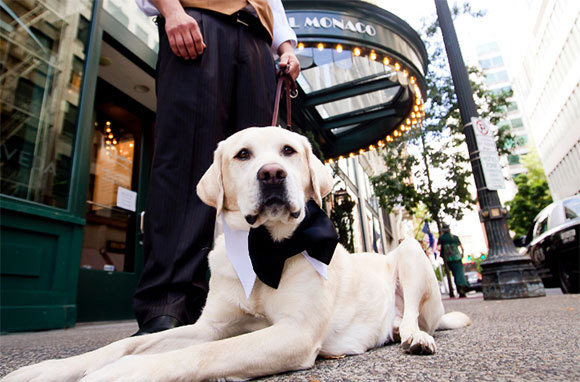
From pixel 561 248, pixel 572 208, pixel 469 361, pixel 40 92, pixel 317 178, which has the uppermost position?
pixel 40 92

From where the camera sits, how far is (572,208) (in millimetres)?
6984

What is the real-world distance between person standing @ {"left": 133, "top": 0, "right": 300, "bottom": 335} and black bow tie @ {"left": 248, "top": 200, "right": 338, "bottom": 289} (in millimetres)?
764

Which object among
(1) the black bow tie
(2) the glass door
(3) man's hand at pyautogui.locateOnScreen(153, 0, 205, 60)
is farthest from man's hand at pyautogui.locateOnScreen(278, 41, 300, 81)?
(2) the glass door

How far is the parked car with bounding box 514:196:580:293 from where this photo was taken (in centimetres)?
609

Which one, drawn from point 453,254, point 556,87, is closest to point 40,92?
point 453,254

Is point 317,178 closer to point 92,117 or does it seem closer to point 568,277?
point 92,117

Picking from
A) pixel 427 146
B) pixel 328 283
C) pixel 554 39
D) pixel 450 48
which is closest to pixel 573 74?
pixel 554 39

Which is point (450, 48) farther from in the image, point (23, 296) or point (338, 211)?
point (23, 296)

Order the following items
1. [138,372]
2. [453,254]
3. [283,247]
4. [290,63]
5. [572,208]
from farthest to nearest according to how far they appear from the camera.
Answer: [453,254]
[572,208]
[290,63]
[283,247]
[138,372]

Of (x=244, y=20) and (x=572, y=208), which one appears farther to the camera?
(x=572, y=208)

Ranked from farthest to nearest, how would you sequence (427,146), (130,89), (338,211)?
(427,146), (338,211), (130,89)

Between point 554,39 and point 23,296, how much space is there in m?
45.4

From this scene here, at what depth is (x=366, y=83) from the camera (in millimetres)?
7914

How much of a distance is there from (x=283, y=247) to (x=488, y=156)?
6.07 metres
